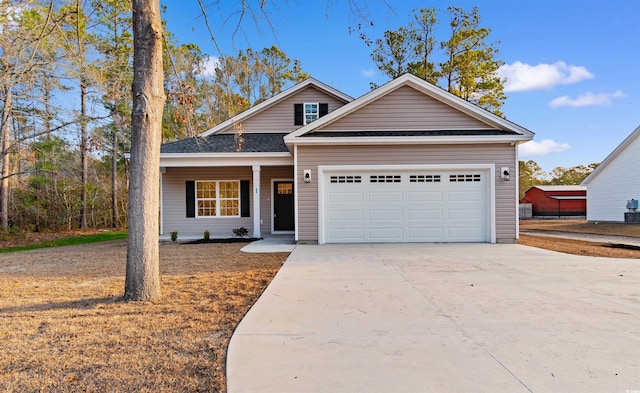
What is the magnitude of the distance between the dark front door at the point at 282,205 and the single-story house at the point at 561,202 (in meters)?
28.0

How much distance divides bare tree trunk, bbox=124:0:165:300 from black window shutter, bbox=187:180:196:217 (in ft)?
29.7

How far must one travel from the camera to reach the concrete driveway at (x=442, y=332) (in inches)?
102

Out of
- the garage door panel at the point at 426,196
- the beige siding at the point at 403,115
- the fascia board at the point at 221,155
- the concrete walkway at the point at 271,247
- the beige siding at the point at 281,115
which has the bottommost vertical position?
the concrete walkway at the point at 271,247

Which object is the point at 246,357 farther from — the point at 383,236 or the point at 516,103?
the point at 516,103

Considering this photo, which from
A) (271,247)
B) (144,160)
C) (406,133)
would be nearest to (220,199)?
(271,247)

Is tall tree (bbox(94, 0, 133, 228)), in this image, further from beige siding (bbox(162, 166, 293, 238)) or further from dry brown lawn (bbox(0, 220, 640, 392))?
dry brown lawn (bbox(0, 220, 640, 392))

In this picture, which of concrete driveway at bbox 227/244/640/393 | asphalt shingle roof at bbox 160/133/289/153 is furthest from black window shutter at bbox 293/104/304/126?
concrete driveway at bbox 227/244/640/393

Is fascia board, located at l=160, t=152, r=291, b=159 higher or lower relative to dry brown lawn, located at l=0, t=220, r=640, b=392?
higher

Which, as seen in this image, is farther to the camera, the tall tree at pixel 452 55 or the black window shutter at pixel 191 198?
the tall tree at pixel 452 55

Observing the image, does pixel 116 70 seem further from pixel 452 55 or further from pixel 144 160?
pixel 452 55

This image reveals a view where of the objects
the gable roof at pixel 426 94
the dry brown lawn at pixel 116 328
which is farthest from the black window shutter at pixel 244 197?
the dry brown lawn at pixel 116 328

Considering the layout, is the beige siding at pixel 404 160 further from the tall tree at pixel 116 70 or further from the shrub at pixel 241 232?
the tall tree at pixel 116 70

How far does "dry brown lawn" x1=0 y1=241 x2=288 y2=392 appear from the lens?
2.61 m

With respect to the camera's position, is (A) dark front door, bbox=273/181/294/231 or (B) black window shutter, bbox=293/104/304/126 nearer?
(A) dark front door, bbox=273/181/294/231
